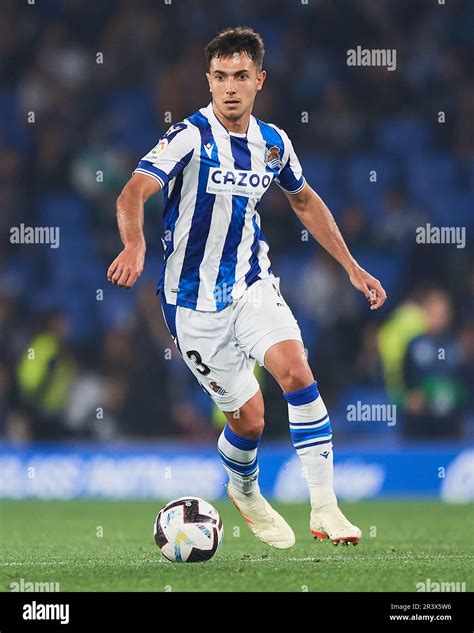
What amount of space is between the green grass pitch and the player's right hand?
49.6 inches

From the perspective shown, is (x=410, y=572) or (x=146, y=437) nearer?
(x=410, y=572)

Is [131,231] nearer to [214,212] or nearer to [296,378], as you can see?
[214,212]

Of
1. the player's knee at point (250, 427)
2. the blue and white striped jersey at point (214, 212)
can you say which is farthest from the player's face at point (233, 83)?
the player's knee at point (250, 427)

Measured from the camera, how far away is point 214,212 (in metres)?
6.21

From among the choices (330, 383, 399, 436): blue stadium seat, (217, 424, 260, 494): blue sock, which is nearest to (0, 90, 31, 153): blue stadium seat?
(330, 383, 399, 436): blue stadium seat

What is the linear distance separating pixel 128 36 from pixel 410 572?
11068 mm

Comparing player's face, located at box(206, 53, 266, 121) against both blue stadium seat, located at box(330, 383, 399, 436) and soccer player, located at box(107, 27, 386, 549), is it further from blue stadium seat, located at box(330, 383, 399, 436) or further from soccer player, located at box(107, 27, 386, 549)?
blue stadium seat, located at box(330, 383, 399, 436)

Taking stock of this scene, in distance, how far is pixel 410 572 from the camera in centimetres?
552

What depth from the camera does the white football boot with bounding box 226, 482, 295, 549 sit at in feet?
21.7

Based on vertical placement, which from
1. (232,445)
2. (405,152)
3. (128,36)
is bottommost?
(232,445)

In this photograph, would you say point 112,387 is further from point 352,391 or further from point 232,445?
point 232,445

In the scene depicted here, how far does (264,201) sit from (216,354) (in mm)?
7627

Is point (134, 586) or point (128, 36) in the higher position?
point (128, 36)
